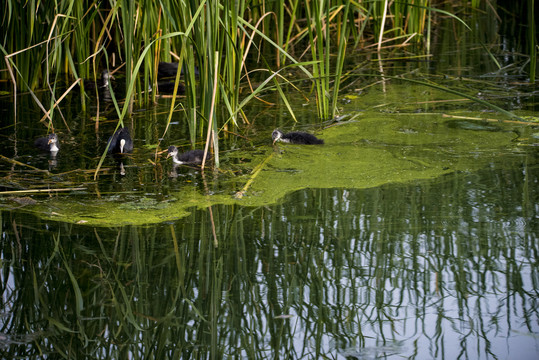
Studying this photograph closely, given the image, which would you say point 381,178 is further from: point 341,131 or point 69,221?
point 69,221

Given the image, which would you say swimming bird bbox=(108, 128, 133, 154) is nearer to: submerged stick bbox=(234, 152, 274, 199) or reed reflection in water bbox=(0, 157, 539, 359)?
submerged stick bbox=(234, 152, 274, 199)

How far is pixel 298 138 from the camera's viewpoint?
461 centimetres

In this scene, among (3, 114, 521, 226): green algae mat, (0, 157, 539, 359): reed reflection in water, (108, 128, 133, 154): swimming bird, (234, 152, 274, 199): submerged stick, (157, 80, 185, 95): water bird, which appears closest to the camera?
(0, 157, 539, 359): reed reflection in water

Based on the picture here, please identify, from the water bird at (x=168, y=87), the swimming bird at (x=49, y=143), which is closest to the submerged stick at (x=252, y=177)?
the swimming bird at (x=49, y=143)

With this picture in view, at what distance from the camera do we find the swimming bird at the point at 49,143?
4.66 m

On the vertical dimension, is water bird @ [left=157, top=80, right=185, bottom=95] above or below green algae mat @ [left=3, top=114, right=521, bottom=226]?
above

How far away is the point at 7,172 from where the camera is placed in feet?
14.0

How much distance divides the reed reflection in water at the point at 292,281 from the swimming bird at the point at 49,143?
1142mm

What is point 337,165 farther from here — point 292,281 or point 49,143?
point 49,143

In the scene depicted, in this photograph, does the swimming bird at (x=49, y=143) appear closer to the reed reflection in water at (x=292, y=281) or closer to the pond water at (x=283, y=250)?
the pond water at (x=283, y=250)

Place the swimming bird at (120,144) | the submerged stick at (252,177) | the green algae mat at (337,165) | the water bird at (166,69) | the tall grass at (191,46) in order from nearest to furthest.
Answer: the green algae mat at (337,165) → the submerged stick at (252,177) → the tall grass at (191,46) → the swimming bird at (120,144) → the water bird at (166,69)

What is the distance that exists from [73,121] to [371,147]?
231 centimetres

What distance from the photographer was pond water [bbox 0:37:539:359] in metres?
2.52

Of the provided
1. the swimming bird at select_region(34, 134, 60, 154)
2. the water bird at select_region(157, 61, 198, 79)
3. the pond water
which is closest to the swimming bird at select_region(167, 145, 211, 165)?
the pond water
